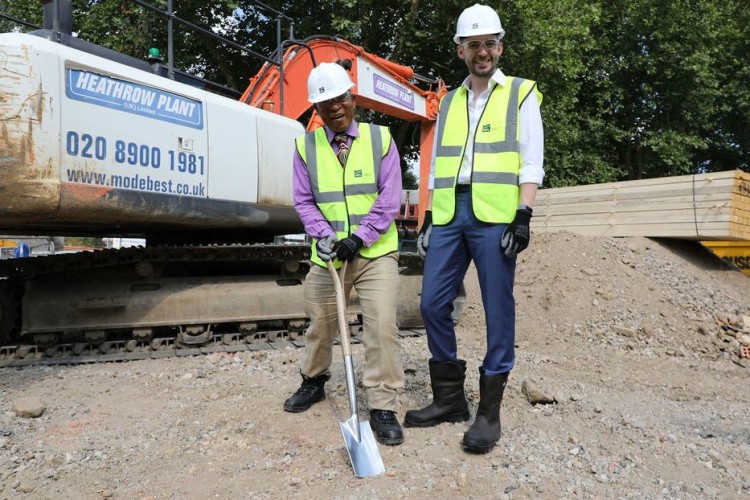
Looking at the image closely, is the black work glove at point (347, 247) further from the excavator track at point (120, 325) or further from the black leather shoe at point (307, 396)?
the excavator track at point (120, 325)

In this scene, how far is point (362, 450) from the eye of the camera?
280 cm

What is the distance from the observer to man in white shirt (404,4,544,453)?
9.84 ft

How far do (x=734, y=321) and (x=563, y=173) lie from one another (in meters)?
9.56

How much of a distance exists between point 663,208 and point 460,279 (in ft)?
23.8

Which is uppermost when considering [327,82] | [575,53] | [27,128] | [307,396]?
[575,53]

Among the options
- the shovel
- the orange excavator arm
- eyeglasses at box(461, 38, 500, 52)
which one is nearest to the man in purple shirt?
the shovel

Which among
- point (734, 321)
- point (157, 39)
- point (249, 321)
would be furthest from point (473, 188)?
point (157, 39)

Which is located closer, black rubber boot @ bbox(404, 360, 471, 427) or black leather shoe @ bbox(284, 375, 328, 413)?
black rubber boot @ bbox(404, 360, 471, 427)

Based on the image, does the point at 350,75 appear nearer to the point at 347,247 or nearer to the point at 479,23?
the point at 479,23

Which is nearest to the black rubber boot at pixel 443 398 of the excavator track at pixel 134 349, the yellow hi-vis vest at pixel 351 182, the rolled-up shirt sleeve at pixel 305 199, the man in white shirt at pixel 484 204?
the man in white shirt at pixel 484 204

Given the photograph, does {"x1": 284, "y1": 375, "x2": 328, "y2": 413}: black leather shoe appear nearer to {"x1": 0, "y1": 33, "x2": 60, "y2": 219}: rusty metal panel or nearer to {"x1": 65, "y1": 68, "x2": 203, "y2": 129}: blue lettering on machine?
{"x1": 0, "y1": 33, "x2": 60, "y2": 219}: rusty metal panel

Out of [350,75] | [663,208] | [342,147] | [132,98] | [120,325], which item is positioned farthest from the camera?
[663,208]

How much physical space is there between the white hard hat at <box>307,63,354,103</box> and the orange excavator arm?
235cm

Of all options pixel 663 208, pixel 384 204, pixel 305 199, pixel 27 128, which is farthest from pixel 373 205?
pixel 663 208
